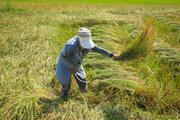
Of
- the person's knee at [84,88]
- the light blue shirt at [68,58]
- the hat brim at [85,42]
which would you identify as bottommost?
the person's knee at [84,88]

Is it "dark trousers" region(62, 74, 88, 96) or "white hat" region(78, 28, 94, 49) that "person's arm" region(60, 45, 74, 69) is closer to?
"white hat" region(78, 28, 94, 49)

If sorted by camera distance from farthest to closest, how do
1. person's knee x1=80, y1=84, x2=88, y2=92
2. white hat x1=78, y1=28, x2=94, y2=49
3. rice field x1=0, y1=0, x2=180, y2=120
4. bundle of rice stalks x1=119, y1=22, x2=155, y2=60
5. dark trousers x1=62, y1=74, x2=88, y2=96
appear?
1. bundle of rice stalks x1=119, y1=22, x2=155, y2=60
2. person's knee x1=80, y1=84, x2=88, y2=92
3. dark trousers x1=62, y1=74, x2=88, y2=96
4. rice field x1=0, y1=0, x2=180, y2=120
5. white hat x1=78, y1=28, x2=94, y2=49

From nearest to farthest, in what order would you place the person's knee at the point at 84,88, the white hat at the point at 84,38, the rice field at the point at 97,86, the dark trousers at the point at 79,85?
1. the white hat at the point at 84,38
2. the rice field at the point at 97,86
3. the dark trousers at the point at 79,85
4. the person's knee at the point at 84,88

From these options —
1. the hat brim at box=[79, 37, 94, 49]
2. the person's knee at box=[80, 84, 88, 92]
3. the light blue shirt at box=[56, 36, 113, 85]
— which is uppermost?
the hat brim at box=[79, 37, 94, 49]

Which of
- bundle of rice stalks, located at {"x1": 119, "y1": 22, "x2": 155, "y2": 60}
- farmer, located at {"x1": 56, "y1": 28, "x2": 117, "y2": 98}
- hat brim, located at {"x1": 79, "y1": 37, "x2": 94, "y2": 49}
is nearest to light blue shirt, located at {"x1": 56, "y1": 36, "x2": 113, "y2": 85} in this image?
farmer, located at {"x1": 56, "y1": 28, "x2": 117, "y2": 98}

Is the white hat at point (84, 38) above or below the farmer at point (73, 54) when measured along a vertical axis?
above

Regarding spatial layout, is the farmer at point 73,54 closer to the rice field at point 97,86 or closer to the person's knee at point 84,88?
the person's knee at point 84,88

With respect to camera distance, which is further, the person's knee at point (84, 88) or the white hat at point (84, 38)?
the person's knee at point (84, 88)

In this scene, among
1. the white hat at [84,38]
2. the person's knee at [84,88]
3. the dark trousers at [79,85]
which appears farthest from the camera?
the person's knee at [84,88]

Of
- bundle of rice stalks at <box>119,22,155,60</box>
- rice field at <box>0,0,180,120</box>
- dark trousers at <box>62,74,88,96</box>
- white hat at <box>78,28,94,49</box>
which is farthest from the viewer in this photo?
bundle of rice stalks at <box>119,22,155,60</box>

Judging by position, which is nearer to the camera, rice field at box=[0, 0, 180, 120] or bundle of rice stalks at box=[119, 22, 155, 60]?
rice field at box=[0, 0, 180, 120]

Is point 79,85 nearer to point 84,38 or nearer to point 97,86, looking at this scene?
point 97,86

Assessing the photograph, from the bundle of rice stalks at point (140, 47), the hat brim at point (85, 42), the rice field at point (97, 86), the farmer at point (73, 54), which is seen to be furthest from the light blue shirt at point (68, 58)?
the bundle of rice stalks at point (140, 47)

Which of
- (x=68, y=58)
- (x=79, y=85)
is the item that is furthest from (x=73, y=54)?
(x=79, y=85)
